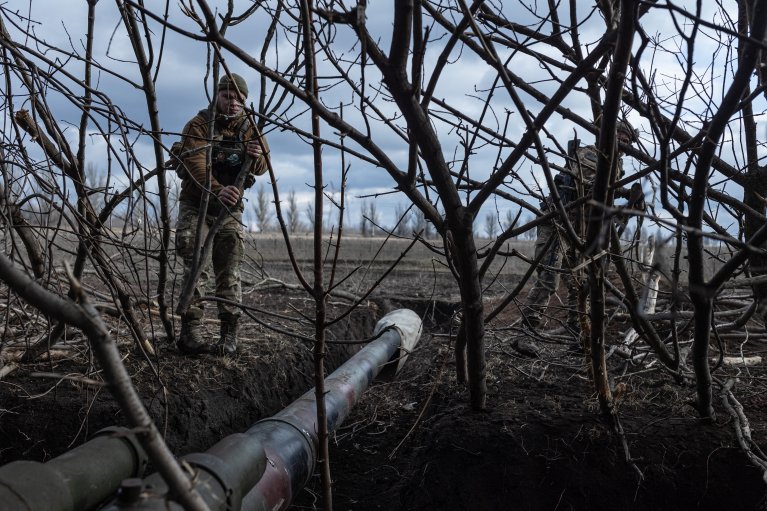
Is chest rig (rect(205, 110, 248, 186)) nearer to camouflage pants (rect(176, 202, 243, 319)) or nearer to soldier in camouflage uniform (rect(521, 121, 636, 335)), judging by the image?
camouflage pants (rect(176, 202, 243, 319))

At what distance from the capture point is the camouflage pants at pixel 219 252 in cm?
509

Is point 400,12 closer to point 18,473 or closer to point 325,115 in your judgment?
point 325,115

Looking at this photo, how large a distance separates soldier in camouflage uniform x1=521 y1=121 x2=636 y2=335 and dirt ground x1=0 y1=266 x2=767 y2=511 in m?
0.46

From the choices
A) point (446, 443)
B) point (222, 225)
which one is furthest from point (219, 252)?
point (446, 443)

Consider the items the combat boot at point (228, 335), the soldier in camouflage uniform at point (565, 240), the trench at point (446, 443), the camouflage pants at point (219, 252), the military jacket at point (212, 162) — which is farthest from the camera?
the combat boot at point (228, 335)

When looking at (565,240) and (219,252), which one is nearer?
(565,240)

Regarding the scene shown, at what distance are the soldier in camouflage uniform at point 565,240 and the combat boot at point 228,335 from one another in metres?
2.45

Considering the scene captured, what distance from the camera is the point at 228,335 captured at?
5395 millimetres

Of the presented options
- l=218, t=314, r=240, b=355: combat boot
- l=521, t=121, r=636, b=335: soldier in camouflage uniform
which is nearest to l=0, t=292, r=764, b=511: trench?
l=218, t=314, r=240, b=355: combat boot

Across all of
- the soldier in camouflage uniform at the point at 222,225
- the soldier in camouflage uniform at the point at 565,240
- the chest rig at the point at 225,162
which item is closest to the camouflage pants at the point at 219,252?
the soldier in camouflage uniform at the point at 222,225

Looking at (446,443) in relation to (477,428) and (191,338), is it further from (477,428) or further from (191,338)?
(191,338)

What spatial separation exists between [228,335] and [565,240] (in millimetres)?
3042

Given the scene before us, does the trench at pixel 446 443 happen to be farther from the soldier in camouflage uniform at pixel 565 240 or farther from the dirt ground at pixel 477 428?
the soldier in camouflage uniform at pixel 565 240

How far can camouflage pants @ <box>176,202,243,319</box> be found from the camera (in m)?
5.09
